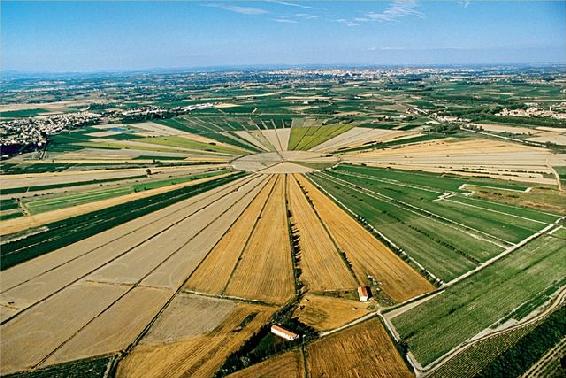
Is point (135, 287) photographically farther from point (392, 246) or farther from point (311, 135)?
point (311, 135)

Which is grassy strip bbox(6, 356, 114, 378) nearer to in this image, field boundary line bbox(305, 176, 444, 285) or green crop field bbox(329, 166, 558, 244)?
field boundary line bbox(305, 176, 444, 285)

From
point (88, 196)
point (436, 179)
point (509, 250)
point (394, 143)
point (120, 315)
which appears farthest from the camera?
point (394, 143)

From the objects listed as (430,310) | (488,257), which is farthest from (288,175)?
(430,310)

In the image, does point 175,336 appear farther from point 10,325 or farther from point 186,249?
point 186,249

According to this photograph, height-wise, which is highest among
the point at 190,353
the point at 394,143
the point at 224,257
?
the point at 394,143

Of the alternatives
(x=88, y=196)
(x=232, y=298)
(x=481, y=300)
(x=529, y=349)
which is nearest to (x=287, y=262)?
(x=232, y=298)

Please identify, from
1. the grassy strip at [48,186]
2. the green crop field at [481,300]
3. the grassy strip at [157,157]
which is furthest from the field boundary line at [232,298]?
the grassy strip at [157,157]
